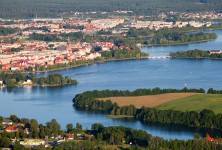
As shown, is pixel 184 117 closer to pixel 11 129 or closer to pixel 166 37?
pixel 11 129

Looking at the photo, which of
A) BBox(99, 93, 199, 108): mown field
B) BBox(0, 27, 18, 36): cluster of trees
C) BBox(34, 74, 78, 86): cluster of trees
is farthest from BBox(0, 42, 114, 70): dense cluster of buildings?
BBox(99, 93, 199, 108): mown field

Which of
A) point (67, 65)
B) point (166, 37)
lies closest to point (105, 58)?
point (67, 65)

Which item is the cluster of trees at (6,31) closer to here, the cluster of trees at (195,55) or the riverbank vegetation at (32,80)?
the cluster of trees at (195,55)

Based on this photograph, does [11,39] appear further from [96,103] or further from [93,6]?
[93,6]

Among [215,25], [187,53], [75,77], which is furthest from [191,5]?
[75,77]

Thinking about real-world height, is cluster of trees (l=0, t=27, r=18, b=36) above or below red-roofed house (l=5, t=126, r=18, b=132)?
above

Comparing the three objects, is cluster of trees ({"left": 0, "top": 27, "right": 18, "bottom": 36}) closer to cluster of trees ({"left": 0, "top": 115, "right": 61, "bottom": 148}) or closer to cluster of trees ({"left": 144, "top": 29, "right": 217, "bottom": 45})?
cluster of trees ({"left": 144, "top": 29, "right": 217, "bottom": 45})
